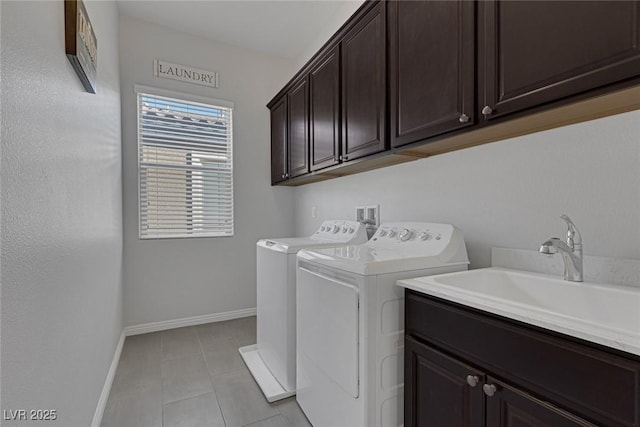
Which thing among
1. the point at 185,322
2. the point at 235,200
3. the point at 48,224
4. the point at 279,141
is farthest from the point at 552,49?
the point at 185,322

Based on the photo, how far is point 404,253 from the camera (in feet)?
5.04

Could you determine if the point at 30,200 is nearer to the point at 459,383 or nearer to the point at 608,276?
the point at 459,383

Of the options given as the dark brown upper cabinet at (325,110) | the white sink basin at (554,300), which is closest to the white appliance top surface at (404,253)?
the white sink basin at (554,300)

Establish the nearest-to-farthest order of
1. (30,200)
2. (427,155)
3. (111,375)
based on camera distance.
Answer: (30,200), (427,155), (111,375)

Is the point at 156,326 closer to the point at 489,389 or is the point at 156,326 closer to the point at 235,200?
the point at 235,200

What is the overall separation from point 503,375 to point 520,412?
0.09 m

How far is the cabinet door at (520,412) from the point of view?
72 cm

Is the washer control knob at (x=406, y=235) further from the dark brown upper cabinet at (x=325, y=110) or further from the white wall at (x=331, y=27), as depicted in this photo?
the white wall at (x=331, y=27)

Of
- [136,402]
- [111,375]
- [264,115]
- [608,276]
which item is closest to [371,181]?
[608,276]

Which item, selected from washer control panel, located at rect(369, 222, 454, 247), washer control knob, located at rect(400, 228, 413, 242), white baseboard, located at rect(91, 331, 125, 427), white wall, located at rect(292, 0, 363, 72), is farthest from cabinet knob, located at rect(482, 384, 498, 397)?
white wall, located at rect(292, 0, 363, 72)

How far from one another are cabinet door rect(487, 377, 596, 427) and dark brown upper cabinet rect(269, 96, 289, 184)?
2.48 meters

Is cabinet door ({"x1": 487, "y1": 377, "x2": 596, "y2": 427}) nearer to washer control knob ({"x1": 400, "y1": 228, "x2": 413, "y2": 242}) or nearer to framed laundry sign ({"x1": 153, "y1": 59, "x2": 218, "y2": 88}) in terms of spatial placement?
washer control knob ({"x1": 400, "y1": 228, "x2": 413, "y2": 242})

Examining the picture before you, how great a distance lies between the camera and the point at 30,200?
83 cm

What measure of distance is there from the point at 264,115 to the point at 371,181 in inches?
72.0
